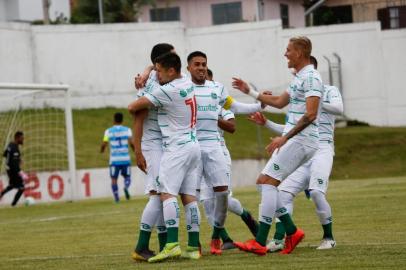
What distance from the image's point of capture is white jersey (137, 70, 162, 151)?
13.1 meters

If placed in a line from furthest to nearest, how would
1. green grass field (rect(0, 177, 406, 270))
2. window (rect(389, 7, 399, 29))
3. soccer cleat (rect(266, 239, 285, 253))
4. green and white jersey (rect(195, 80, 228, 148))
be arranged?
window (rect(389, 7, 399, 29)) < green and white jersey (rect(195, 80, 228, 148)) < soccer cleat (rect(266, 239, 285, 253)) < green grass field (rect(0, 177, 406, 270))

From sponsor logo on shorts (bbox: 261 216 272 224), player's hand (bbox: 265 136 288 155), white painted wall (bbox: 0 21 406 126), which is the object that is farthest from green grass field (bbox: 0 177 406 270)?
white painted wall (bbox: 0 21 406 126)

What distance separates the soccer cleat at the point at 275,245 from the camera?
13.6m

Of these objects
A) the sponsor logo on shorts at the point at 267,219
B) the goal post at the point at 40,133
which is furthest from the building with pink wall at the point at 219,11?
the sponsor logo on shorts at the point at 267,219

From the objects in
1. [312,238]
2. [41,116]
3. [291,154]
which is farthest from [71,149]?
[291,154]

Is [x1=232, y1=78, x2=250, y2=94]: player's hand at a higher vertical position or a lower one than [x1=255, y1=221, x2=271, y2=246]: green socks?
higher

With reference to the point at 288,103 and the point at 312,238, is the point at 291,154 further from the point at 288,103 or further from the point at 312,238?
the point at 312,238

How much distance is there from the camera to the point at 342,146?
43594 mm

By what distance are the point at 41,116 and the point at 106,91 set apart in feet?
24.5

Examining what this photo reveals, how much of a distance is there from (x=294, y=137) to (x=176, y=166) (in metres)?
1.35

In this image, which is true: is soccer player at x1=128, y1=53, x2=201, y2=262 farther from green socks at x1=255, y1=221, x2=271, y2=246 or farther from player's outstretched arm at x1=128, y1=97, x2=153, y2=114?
green socks at x1=255, y1=221, x2=271, y2=246

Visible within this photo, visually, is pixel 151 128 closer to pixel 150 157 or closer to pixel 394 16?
pixel 150 157

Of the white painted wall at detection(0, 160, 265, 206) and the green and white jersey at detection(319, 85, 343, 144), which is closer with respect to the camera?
the green and white jersey at detection(319, 85, 343, 144)

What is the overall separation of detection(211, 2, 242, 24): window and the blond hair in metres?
49.7
